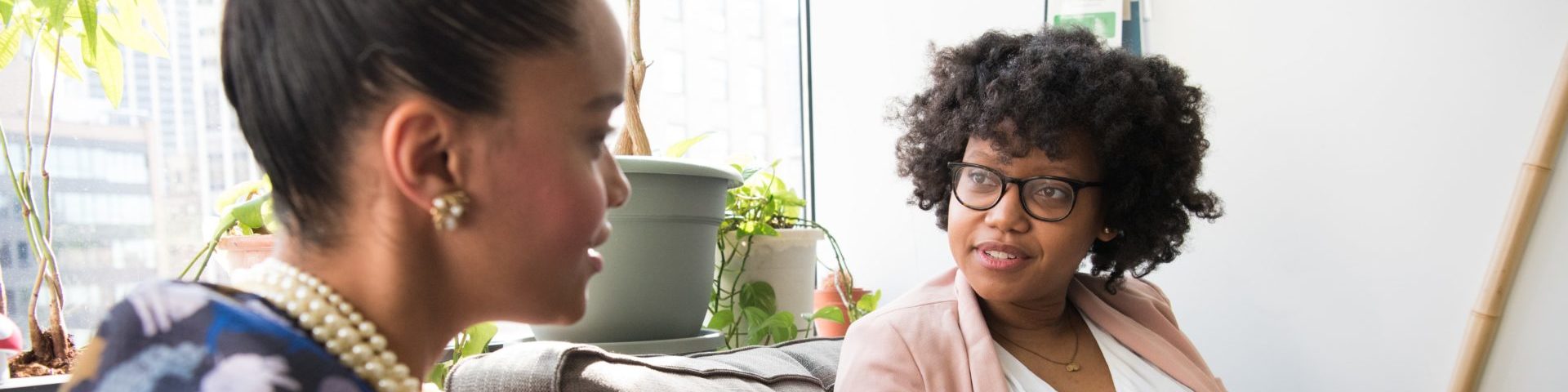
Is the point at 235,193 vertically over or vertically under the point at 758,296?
over

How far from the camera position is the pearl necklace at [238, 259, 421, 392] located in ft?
1.50

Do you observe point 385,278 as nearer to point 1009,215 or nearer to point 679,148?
point 1009,215

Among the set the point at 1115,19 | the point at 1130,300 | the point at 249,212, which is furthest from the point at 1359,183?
the point at 249,212

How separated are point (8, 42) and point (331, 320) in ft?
3.15

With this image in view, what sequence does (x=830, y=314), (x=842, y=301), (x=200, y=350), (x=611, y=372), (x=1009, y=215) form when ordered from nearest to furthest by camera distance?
(x=200, y=350)
(x=611, y=372)
(x=1009, y=215)
(x=830, y=314)
(x=842, y=301)

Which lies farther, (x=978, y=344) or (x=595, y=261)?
(x=978, y=344)

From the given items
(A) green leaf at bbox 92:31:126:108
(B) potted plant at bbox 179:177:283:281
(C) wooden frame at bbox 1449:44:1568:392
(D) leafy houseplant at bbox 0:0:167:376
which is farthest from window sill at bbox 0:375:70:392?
(C) wooden frame at bbox 1449:44:1568:392

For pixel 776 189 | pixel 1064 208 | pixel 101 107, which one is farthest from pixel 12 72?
pixel 1064 208

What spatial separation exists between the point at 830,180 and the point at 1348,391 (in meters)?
1.20

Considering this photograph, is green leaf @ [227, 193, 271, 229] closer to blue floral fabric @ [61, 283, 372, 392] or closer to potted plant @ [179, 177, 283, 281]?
potted plant @ [179, 177, 283, 281]

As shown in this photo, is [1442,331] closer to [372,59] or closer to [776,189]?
[776,189]

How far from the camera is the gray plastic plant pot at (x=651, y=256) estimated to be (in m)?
1.31

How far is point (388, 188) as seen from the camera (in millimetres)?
452

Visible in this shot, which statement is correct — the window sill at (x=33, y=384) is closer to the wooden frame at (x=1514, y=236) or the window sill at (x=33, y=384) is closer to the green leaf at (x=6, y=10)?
the green leaf at (x=6, y=10)
